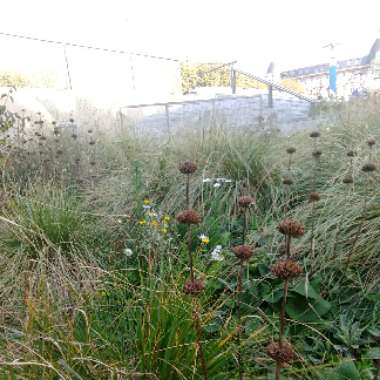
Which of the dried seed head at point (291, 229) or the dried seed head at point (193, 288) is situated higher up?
the dried seed head at point (291, 229)

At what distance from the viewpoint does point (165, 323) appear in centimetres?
115

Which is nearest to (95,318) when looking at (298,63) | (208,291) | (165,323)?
(165,323)

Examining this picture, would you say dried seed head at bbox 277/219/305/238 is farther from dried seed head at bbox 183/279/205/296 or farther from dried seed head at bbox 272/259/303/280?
dried seed head at bbox 183/279/205/296

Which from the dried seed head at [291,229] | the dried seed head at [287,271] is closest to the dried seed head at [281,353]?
the dried seed head at [287,271]

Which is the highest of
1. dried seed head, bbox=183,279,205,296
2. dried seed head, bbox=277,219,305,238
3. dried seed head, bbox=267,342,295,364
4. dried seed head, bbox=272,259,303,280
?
dried seed head, bbox=277,219,305,238

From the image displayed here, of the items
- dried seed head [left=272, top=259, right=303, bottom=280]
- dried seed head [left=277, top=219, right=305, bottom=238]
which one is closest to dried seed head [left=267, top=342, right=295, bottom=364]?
dried seed head [left=272, top=259, right=303, bottom=280]

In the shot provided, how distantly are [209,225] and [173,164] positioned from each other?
879 millimetres

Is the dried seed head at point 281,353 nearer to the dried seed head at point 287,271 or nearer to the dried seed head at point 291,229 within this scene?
the dried seed head at point 287,271

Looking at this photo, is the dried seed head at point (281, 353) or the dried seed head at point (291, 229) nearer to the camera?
the dried seed head at point (281, 353)

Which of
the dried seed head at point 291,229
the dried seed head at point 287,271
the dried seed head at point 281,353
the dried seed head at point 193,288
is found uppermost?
the dried seed head at point 291,229

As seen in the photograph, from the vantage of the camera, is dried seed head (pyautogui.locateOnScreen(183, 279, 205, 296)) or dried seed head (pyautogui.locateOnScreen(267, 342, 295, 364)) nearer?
dried seed head (pyautogui.locateOnScreen(267, 342, 295, 364))

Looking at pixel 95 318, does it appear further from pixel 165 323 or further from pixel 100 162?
pixel 100 162

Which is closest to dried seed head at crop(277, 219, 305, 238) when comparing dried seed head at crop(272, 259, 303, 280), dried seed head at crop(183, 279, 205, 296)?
dried seed head at crop(272, 259, 303, 280)

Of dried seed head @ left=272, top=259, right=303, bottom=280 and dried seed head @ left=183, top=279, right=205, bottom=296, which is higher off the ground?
dried seed head @ left=272, top=259, right=303, bottom=280
